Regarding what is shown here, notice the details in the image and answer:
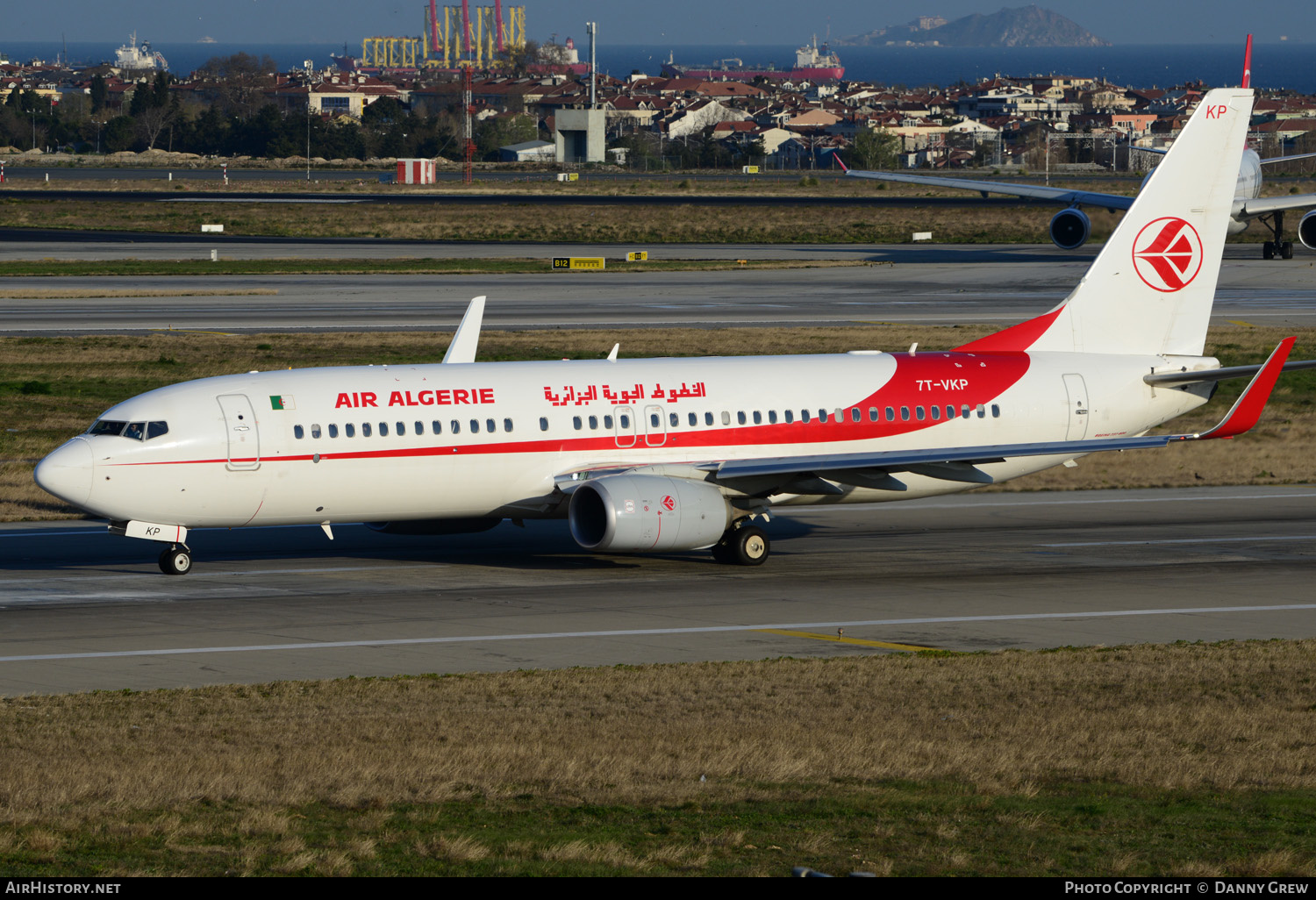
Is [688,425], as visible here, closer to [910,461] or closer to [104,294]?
[910,461]

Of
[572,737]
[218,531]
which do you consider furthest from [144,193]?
[572,737]

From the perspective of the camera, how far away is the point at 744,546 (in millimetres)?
32500

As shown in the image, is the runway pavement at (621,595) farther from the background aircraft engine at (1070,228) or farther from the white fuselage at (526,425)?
the background aircraft engine at (1070,228)

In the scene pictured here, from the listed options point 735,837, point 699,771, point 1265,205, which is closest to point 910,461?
point 699,771

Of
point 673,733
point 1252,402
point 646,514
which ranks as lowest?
point 673,733

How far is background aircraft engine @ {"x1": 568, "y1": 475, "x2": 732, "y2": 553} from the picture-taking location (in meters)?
30.1

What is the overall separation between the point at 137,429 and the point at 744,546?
11719mm

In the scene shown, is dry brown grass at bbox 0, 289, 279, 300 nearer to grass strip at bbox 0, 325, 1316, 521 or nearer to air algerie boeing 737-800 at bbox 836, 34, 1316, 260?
grass strip at bbox 0, 325, 1316, 521

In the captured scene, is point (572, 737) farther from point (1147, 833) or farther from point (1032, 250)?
point (1032, 250)

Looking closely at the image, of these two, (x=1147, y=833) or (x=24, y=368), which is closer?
(x=1147, y=833)

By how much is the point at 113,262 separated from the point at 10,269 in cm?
619

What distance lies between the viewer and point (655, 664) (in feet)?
80.1

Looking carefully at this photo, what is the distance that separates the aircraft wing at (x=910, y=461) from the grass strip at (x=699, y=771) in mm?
7280

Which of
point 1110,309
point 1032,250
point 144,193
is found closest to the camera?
point 1110,309
